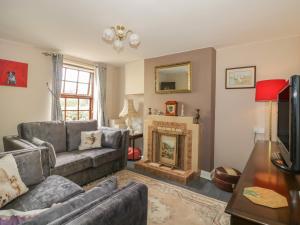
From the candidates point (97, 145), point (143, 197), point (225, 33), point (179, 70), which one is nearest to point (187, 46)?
point (179, 70)

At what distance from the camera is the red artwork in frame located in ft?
9.44

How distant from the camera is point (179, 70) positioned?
11.1 feet

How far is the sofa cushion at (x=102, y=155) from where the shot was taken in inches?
108

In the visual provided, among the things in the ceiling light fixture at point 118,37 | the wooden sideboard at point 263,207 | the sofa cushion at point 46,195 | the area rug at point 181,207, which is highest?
the ceiling light fixture at point 118,37

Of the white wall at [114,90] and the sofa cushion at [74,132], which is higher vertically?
the white wall at [114,90]

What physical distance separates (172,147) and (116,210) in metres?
2.50

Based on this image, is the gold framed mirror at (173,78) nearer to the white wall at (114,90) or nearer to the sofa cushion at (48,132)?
the white wall at (114,90)

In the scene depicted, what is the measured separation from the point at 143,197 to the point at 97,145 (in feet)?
7.60

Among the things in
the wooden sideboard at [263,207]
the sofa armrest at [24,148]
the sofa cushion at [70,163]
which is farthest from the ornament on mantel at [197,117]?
the sofa armrest at [24,148]

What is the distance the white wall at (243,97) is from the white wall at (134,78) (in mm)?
1669

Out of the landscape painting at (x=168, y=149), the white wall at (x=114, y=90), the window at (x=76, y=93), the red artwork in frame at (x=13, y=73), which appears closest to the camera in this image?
the red artwork in frame at (x=13, y=73)

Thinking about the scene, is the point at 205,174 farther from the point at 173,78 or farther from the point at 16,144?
the point at 16,144

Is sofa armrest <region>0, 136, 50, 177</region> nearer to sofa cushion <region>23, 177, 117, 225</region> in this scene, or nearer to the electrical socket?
sofa cushion <region>23, 177, 117, 225</region>

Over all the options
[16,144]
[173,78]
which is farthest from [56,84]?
[173,78]
